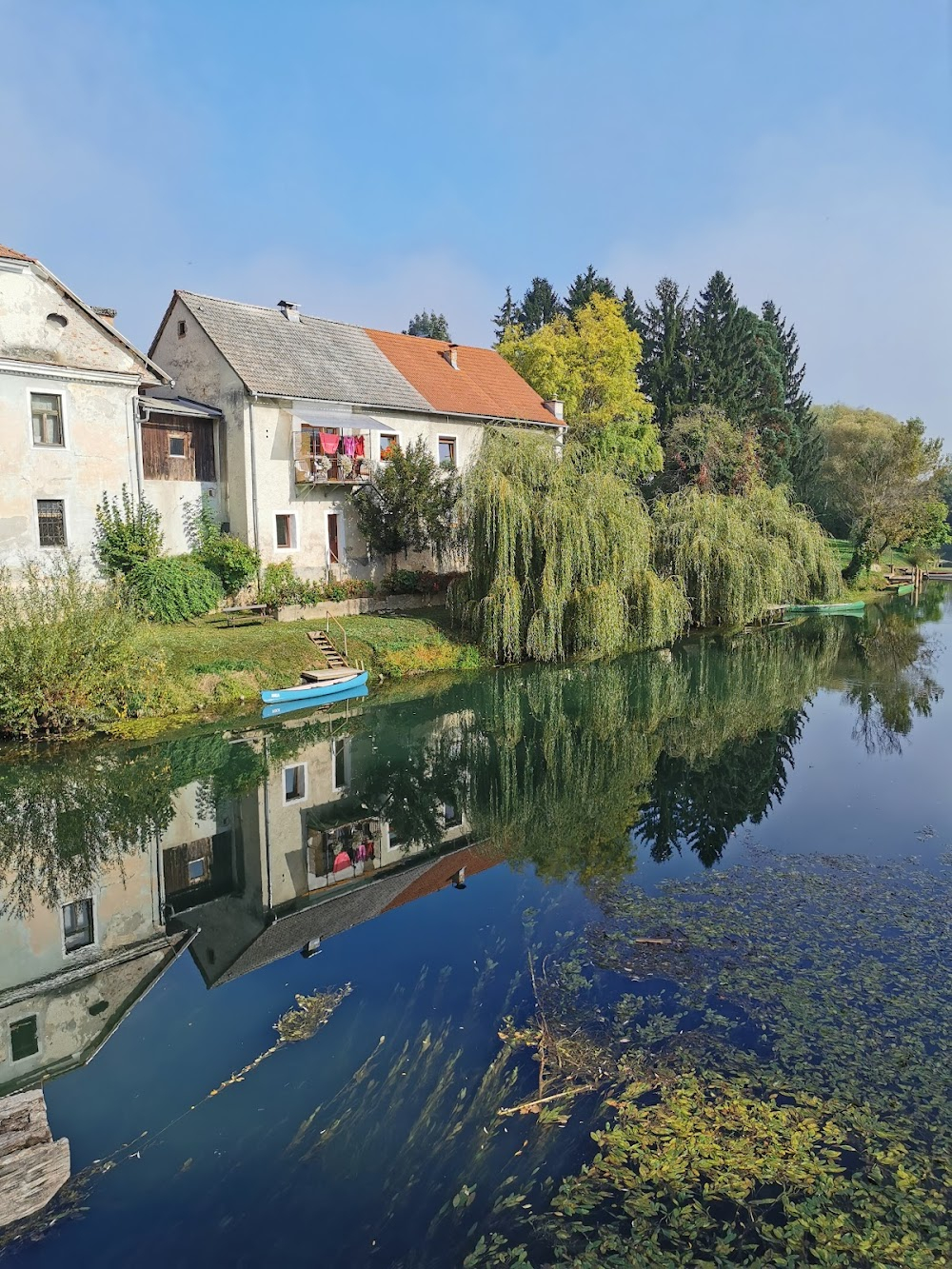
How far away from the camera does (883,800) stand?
14.9 metres

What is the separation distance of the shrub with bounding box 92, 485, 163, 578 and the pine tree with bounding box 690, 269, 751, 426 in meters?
38.6

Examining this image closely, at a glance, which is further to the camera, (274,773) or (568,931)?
(274,773)

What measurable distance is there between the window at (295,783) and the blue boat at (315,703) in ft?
14.0

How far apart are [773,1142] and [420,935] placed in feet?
→ 16.1

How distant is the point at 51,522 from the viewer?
2462 cm

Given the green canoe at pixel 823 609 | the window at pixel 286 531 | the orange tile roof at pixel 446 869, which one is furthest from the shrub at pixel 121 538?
the green canoe at pixel 823 609

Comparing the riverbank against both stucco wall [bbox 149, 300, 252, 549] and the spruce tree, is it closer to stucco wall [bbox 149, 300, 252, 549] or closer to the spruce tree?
stucco wall [bbox 149, 300, 252, 549]

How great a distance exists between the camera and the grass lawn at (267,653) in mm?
20906

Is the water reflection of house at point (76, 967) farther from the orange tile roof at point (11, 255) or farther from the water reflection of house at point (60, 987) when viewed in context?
the orange tile roof at point (11, 255)

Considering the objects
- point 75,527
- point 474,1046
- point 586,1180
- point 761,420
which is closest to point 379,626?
point 75,527

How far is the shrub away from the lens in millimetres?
25219

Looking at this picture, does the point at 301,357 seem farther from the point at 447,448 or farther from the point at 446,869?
the point at 446,869

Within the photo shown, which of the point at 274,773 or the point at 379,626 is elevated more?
the point at 379,626

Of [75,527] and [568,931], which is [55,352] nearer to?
[75,527]
